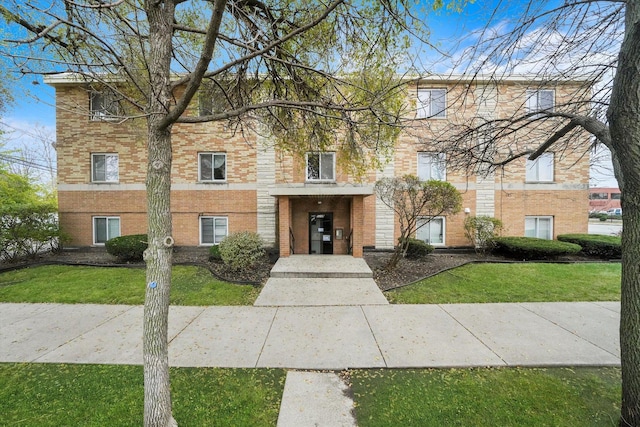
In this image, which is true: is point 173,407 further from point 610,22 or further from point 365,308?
point 610,22

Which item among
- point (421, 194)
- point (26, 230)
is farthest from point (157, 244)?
point (26, 230)

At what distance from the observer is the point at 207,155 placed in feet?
40.0

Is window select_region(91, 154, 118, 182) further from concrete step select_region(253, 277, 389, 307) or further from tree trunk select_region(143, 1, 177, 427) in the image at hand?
tree trunk select_region(143, 1, 177, 427)

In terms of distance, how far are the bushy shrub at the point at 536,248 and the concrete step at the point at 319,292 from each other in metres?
6.80

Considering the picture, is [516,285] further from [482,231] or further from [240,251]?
[240,251]

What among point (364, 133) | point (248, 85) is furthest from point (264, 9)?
point (364, 133)

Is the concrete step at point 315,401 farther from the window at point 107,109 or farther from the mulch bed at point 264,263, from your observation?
the mulch bed at point 264,263

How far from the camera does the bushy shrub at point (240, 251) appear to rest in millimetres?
8523

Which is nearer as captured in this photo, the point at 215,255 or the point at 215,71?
the point at 215,71

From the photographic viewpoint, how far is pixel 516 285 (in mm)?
7355

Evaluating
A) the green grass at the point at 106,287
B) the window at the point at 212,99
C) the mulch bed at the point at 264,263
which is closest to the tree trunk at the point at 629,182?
the mulch bed at the point at 264,263

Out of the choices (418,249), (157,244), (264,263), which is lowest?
(264,263)

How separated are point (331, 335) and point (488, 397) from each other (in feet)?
7.79

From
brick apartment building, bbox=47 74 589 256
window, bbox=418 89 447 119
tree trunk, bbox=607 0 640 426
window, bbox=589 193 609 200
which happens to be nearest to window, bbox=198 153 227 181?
brick apartment building, bbox=47 74 589 256
